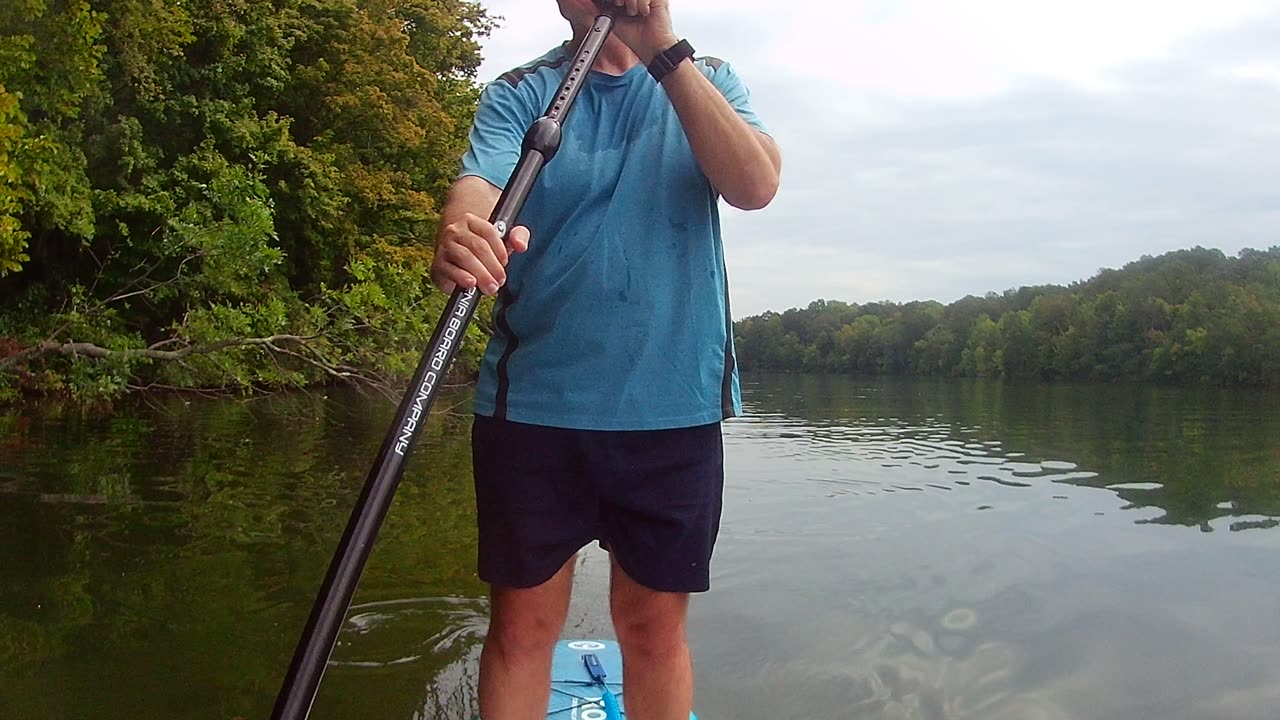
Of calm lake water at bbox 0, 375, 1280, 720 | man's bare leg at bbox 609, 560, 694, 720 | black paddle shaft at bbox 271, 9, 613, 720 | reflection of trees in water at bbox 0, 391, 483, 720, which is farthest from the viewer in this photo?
calm lake water at bbox 0, 375, 1280, 720

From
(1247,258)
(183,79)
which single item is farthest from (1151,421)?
(1247,258)

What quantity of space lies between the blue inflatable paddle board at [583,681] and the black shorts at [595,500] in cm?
94

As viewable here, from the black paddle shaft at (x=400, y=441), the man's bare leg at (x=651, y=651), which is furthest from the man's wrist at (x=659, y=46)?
the man's bare leg at (x=651, y=651)

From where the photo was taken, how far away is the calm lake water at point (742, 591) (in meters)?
3.90

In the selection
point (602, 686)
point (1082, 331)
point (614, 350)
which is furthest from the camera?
point (1082, 331)

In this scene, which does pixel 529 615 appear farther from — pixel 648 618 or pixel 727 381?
pixel 727 381

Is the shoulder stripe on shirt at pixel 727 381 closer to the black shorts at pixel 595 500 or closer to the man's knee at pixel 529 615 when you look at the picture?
the black shorts at pixel 595 500

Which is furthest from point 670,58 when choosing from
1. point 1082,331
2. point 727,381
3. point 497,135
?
point 1082,331

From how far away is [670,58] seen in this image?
6.47 ft

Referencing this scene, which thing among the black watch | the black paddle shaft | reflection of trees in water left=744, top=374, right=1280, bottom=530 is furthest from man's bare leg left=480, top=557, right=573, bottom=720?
reflection of trees in water left=744, top=374, right=1280, bottom=530

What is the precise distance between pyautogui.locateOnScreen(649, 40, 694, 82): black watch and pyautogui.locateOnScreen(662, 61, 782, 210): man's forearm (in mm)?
11

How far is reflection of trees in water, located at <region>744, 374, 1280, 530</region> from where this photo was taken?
11.0 m

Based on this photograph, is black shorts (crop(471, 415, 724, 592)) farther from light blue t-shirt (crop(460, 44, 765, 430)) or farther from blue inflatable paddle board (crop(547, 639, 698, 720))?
blue inflatable paddle board (crop(547, 639, 698, 720))

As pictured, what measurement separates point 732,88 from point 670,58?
34 cm
